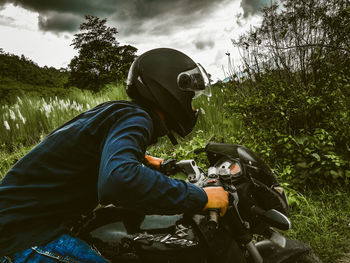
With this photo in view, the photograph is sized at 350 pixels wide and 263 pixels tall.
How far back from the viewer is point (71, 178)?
1448mm

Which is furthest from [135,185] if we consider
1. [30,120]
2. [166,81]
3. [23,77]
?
[23,77]

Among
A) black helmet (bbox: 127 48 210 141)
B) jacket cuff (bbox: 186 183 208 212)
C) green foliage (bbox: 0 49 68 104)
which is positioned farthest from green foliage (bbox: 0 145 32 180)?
green foliage (bbox: 0 49 68 104)

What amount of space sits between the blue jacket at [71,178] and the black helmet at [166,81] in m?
0.25

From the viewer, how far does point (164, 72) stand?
1.68m

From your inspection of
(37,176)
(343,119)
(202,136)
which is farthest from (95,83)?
(37,176)

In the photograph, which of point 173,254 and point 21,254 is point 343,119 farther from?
point 21,254

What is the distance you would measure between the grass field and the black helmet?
230cm

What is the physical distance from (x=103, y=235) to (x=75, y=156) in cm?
43

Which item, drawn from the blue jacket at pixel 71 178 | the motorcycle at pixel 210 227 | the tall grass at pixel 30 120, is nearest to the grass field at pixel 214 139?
the tall grass at pixel 30 120

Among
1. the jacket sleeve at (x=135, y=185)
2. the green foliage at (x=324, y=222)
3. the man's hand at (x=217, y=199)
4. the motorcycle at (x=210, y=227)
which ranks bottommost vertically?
the green foliage at (x=324, y=222)

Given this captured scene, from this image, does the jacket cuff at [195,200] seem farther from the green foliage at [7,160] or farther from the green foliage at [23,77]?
the green foliage at [23,77]

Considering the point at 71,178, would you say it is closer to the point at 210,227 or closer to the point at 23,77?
the point at 210,227

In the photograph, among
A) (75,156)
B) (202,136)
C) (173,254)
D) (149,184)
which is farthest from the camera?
(202,136)

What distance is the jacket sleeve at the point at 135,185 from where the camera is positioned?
1169 millimetres
